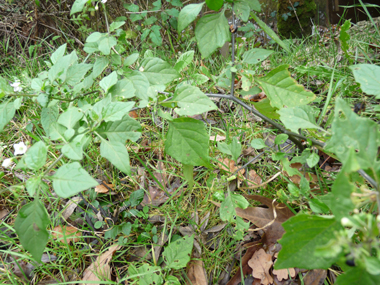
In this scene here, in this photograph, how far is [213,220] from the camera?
1.49m

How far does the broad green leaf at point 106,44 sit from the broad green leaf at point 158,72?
190mm

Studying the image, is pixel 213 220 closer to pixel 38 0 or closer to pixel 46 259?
pixel 46 259

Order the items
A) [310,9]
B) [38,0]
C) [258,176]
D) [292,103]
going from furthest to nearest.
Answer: [310,9], [38,0], [258,176], [292,103]

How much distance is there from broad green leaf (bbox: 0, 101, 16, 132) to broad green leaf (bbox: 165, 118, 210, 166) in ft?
2.44

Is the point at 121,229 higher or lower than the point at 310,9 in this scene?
lower

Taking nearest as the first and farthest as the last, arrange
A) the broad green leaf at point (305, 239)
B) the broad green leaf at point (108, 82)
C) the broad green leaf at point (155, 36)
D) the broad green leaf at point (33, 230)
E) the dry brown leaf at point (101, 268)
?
the broad green leaf at point (305, 239) → the broad green leaf at point (33, 230) → the broad green leaf at point (108, 82) → the dry brown leaf at point (101, 268) → the broad green leaf at point (155, 36)

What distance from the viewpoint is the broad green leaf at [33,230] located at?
34.8 inches

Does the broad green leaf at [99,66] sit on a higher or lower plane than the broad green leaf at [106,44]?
lower

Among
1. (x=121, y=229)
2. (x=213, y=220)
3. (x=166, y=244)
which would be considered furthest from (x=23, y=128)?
(x=213, y=220)

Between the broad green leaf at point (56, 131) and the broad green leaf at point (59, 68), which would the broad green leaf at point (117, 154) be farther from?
the broad green leaf at point (59, 68)

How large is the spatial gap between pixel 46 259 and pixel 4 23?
3.98m

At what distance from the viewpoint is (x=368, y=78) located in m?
0.95

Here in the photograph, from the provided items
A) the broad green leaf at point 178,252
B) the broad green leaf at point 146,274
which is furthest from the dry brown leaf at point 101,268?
the broad green leaf at point 178,252

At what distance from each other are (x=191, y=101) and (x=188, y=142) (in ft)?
0.62
